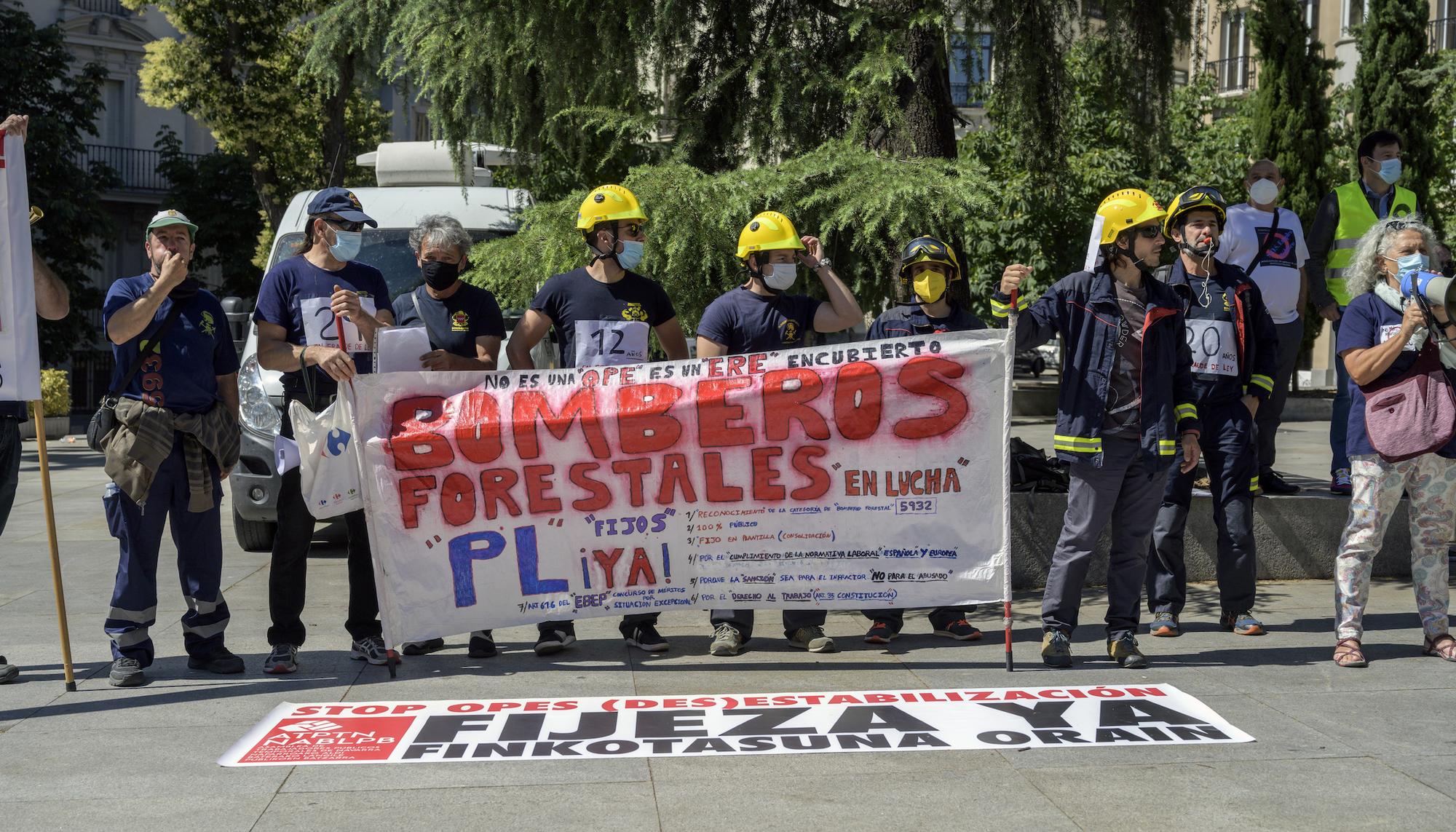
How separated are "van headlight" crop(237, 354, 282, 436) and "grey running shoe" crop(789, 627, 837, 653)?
3894 millimetres

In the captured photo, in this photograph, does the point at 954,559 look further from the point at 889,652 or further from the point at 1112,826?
the point at 1112,826

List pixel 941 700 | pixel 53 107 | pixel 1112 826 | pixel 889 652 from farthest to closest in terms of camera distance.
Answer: pixel 53 107 < pixel 889 652 < pixel 941 700 < pixel 1112 826

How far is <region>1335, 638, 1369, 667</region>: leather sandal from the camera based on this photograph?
20.8 feet

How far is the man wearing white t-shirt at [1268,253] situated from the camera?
27.6ft

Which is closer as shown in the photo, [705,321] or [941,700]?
[941,700]

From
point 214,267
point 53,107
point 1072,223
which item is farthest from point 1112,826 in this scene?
point 214,267

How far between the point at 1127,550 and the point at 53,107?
28605mm

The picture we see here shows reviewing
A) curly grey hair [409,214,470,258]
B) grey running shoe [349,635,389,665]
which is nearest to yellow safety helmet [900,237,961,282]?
curly grey hair [409,214,470,258]

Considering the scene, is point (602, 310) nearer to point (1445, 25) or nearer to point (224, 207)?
point (224, 207)

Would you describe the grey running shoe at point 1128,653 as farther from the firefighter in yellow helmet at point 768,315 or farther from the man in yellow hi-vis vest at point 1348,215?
the man in yellow hi-vis vest at point 1348,215

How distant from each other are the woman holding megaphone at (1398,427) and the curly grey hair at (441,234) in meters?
4.07

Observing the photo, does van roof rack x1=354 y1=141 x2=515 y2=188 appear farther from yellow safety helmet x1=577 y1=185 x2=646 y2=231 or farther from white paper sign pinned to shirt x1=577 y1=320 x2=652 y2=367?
white paper sign pinned to shirt x1=577 y1=320 x2=652 y2=367

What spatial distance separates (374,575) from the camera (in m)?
6.27

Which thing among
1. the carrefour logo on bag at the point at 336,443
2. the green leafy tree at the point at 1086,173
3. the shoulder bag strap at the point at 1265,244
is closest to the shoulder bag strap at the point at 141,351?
the carrefour logo on bag at the point at 336,443
